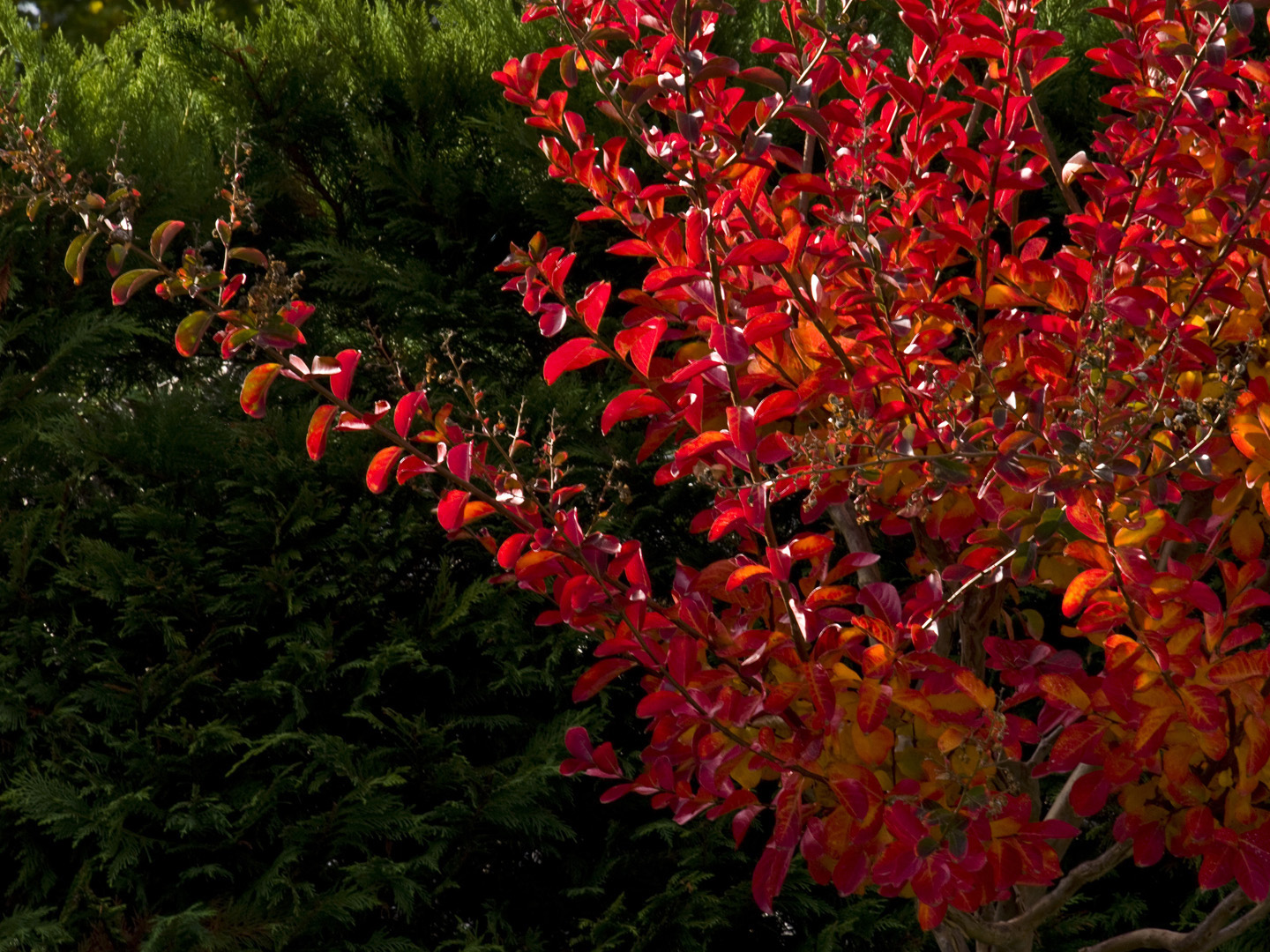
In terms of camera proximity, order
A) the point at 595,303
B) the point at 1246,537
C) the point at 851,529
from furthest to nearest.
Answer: the point at 851,529 < the point at 1246,537 < the point at 595,303

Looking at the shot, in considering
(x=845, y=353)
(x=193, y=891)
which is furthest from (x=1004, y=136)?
(x=193, y=891)

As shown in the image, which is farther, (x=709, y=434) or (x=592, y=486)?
(x=592, y=486)

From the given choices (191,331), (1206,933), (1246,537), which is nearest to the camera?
(191,331)

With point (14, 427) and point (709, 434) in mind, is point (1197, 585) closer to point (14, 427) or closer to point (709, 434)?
point (709, 434)

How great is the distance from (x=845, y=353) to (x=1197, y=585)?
1.82ft

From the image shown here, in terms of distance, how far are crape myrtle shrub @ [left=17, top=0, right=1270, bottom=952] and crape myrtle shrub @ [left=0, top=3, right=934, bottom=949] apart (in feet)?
2.37

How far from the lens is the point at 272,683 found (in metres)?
2.19

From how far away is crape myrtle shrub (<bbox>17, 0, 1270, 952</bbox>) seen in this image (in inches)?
50.5

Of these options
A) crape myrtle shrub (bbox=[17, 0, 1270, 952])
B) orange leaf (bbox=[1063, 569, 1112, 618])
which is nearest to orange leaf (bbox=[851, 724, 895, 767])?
crape myrtle shrub (bbox=[17, 0, 1270, 952])

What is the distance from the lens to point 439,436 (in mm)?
1442

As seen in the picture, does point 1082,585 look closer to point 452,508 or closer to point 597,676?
point 597,676

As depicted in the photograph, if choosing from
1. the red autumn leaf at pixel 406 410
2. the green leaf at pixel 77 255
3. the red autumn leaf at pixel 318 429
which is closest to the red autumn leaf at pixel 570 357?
the red autumn leaf at pixel 406 410

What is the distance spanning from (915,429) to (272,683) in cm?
142

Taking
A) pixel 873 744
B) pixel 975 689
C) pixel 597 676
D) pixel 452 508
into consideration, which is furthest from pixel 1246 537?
pixel 452 508
